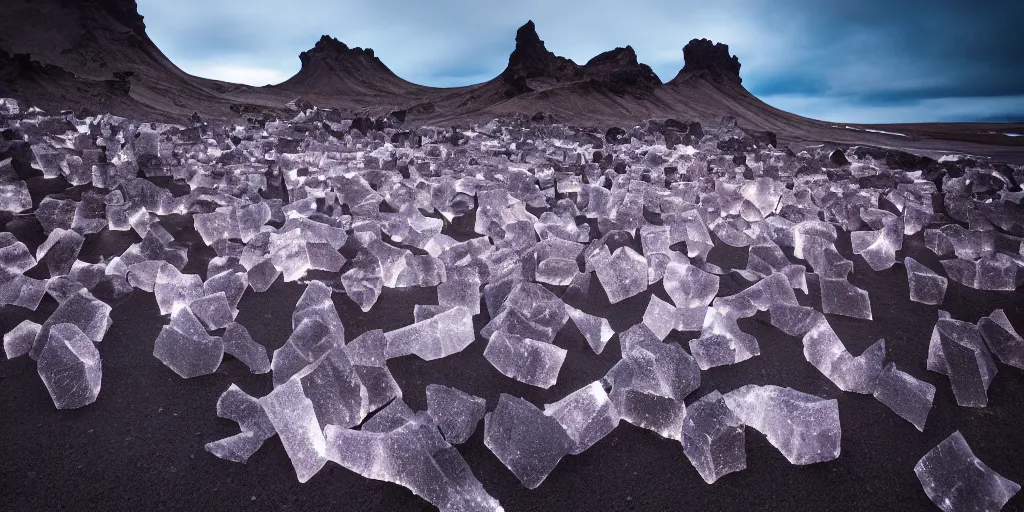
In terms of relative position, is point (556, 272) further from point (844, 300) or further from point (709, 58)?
point (709, 58)

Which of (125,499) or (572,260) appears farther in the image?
(572,260)

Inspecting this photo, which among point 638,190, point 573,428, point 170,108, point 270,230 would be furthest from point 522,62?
point 573,428

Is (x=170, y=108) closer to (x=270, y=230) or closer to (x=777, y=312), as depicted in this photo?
(x=270, y=230)

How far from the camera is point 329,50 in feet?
93.9

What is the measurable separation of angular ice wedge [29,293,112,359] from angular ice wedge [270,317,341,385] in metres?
0.59

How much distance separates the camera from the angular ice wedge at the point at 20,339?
145cm

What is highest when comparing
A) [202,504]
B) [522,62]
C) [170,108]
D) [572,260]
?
[522,62]

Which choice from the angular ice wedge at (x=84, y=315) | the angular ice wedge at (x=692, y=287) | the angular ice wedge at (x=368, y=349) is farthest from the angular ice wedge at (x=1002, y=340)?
the angular ice wedge at (x=84, y=315)

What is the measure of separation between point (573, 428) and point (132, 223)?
8.59 feet

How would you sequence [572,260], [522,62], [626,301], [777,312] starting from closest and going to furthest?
[777,312], [626,301], [572,260], [522,62]

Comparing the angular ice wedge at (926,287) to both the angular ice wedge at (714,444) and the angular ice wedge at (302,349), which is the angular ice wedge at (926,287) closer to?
the angular ice wedge at (714,444)

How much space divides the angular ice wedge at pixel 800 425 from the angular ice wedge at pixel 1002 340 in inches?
33.6

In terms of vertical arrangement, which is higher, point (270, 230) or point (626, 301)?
point (270, 230)

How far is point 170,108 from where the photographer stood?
486 inches
